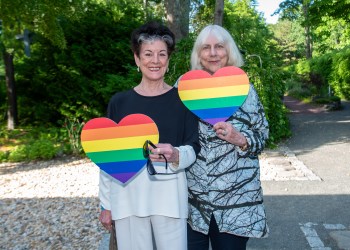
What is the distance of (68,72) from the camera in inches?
370

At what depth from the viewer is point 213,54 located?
1.97 m

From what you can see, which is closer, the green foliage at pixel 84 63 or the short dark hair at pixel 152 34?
the short dark hair at pixel 152 34

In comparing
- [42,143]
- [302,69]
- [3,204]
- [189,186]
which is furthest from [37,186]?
[302,69]

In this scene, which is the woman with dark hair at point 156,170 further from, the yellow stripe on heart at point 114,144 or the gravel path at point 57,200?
the gravel path at point 57,200

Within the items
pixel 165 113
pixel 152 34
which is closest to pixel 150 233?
pixel 165 113

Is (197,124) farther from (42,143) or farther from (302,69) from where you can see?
(302,69)

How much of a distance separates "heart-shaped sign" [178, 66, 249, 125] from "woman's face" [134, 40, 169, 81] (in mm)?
128

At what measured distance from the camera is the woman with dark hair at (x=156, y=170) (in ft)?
5.70

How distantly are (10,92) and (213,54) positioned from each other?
10042mm

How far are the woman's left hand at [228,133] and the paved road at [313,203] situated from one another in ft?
7.21

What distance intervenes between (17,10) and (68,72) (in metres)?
2.80

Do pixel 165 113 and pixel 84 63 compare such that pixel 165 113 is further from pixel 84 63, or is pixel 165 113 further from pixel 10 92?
pixel 10 92

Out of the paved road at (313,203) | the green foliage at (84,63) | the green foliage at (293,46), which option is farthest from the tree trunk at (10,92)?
the green foliage at (293,46)

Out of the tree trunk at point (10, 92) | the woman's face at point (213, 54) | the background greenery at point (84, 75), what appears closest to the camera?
the woman's face at point (213, 54)
